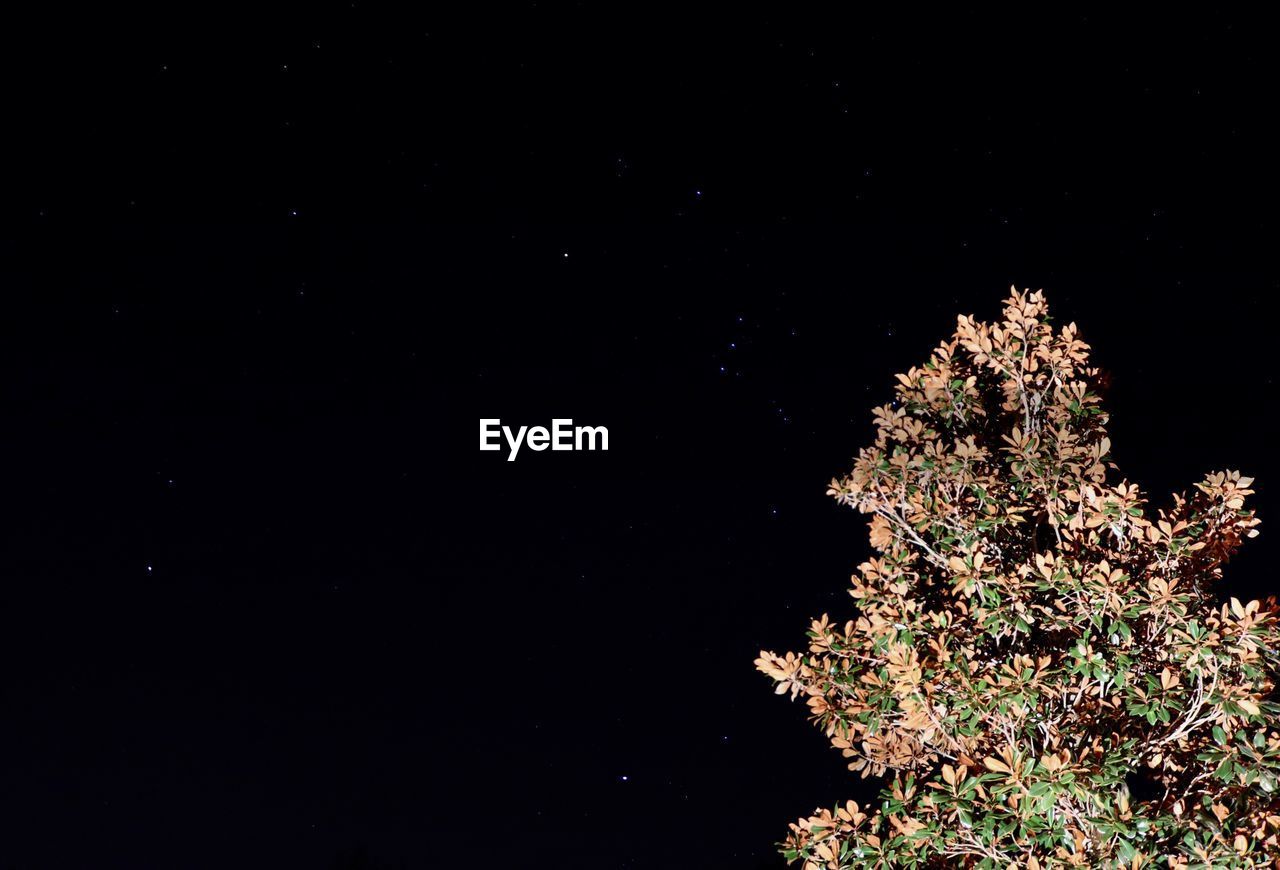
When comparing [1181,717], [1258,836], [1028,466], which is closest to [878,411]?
[1028,466]

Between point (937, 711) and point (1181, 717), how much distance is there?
1163mm

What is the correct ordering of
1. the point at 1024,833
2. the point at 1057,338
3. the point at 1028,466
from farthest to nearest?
the point at 1057,338
the point at 1028,466
the point at 1024,833

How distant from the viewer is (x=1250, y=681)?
5.45 m

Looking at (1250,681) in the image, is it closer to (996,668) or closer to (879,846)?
(996,668)

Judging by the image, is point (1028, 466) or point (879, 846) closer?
point (879, 846)

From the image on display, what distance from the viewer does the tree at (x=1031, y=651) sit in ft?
17.4

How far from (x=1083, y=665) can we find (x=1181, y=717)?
0.68 m

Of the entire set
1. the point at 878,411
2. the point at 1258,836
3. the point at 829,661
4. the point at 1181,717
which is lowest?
the point at 1258,836

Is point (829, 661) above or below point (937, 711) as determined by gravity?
above

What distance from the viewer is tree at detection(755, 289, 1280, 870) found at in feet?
17.4

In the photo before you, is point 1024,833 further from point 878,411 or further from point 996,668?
point 878,411

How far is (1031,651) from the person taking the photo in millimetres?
5941

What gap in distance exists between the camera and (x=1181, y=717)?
5.63 m

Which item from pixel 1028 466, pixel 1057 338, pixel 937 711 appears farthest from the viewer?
pixel 1057 338
